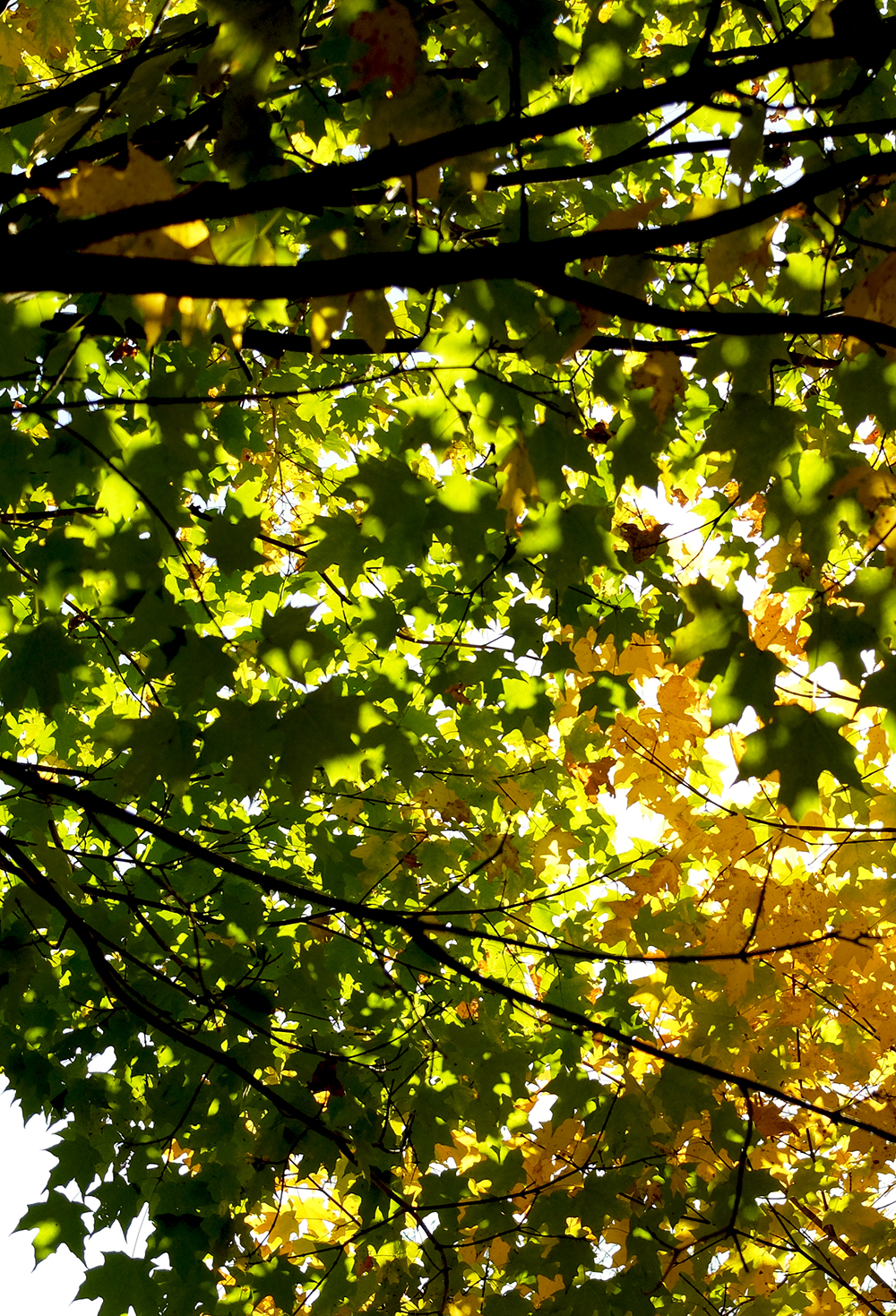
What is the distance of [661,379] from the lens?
7.04 ft

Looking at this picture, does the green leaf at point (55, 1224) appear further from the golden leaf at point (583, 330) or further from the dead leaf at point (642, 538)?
the golden leaf at point (583, 330)

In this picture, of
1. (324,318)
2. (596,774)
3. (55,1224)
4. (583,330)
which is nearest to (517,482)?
(583,330)

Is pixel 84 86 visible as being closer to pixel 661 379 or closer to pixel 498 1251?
pixel 661 379

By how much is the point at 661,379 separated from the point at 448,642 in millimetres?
1266

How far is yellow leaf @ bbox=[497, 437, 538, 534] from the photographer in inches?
79.0

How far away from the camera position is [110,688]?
4109mm

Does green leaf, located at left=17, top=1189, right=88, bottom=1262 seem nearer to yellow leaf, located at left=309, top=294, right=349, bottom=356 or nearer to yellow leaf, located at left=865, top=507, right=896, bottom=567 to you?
yellow leaf, located at left=309, top=294, right=349, bottom=356

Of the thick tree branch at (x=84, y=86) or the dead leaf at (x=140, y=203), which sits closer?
the dead leaf at (x=140, y=203)

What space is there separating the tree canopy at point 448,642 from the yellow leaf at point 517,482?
28 mm

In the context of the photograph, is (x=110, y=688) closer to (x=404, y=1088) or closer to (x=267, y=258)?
(x=404, y=1088)

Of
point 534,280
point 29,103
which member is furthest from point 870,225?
point 29,103

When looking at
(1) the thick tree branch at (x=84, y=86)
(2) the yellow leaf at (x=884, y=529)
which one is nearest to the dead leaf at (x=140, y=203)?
(1) the thick tree branch at (x=84, y=86)

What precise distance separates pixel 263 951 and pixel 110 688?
156 cm

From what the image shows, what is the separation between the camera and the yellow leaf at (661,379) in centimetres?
211
